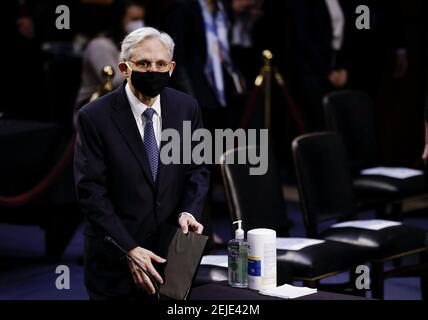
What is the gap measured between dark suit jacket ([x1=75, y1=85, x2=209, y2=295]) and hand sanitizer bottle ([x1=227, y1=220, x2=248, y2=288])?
0.17 m

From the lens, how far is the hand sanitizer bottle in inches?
128

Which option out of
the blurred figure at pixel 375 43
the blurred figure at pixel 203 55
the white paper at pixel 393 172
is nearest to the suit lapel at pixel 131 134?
the blurred figure at pixel 203 55

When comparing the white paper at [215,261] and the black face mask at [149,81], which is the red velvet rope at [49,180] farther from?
the black face mask at [149,81]

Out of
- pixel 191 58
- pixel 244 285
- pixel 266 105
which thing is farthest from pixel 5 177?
pixel 244 285

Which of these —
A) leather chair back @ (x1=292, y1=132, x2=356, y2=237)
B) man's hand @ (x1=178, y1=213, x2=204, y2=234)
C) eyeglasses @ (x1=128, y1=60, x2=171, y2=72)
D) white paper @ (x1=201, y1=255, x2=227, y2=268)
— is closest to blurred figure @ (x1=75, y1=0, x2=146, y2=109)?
leather chair back @ (x1=292, y1=132, x2=356, y2=237)

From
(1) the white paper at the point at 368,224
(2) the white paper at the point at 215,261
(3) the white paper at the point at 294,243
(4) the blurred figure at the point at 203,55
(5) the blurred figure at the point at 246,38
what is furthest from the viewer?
(5) the blurred figure at the point at 246,38

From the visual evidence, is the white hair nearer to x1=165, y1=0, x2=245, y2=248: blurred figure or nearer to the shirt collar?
the shirt collar

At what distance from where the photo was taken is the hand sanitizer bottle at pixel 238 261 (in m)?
3.24

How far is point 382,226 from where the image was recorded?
4734 millimetres

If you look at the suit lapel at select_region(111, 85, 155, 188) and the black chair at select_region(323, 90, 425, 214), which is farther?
the black chair at select_region(323, 90, 425, 214)

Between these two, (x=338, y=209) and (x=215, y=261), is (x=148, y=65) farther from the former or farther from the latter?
(x=338, y=209)

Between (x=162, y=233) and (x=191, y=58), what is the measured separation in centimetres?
303

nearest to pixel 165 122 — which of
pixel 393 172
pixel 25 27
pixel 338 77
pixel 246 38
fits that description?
pixel 393 172

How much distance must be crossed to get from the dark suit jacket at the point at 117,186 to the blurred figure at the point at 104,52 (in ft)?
9.52
